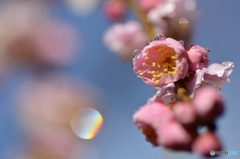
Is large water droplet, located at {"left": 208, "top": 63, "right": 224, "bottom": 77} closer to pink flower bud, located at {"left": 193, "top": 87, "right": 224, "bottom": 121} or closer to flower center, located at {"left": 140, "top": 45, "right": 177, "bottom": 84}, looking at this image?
flower center, located at {"left": 140, "top": 45, "right": 177, "bottom": 84}

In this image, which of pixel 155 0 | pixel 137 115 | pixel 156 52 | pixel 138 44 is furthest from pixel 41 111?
pixel 137 115

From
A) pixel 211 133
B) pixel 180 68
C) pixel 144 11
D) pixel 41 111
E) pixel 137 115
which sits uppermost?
pixel 144 11

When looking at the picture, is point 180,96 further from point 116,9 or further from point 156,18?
point 116,9

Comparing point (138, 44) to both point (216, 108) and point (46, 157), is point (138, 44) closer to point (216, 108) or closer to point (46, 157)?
point (46, 157)

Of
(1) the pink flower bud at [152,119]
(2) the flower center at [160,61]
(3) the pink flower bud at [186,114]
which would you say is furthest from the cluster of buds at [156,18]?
(3) the pink flower bud at [186,114]

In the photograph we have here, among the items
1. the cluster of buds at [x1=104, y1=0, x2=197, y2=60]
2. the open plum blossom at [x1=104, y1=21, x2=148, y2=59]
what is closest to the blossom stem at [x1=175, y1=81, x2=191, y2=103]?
the cluster of buds at [x1=104, y1=0, x2=197, y2=60]
